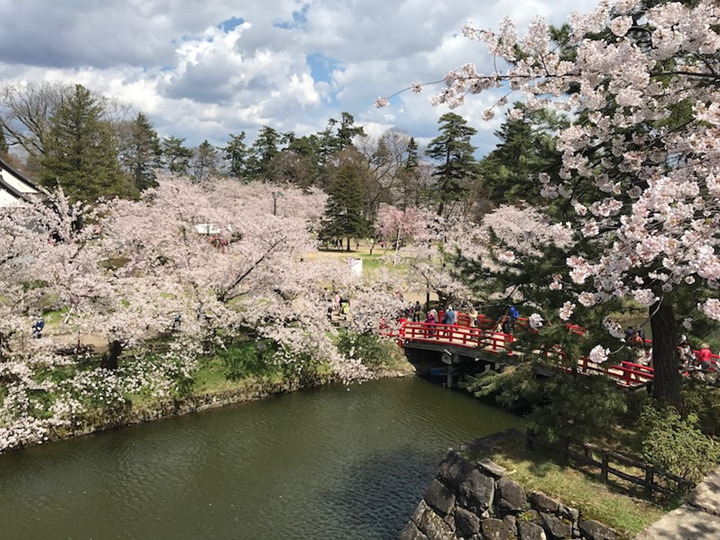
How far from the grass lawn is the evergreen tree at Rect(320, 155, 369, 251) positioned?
3759cm

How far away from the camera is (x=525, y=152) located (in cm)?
1017

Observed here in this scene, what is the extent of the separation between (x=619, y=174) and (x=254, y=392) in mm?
14085

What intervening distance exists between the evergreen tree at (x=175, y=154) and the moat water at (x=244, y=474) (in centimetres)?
5422

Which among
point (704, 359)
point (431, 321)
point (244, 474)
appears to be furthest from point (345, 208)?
point (704, 359)

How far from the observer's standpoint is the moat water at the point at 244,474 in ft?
34.9

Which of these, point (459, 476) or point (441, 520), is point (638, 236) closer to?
point (459, 476)

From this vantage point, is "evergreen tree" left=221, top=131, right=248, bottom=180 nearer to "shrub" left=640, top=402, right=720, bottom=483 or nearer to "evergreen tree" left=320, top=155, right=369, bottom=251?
"evergreen tree" left=320, top=155, right=369, bottom=251

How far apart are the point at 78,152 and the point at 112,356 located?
20616 mm

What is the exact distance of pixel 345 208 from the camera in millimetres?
46562

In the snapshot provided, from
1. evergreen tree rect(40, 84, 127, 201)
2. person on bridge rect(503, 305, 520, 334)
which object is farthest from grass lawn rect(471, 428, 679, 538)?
evergreen tree rect(40, 84, 127, 201)

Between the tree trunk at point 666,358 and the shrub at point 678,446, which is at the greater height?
the tree trunk at point 666,358

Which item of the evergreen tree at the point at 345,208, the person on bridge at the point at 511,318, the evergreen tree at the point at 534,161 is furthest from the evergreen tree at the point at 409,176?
the evergreen tree at the point at 534,161

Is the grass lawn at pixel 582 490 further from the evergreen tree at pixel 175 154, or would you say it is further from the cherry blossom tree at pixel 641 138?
the evergreen tree at pixel 175 154

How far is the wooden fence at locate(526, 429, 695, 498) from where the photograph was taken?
25.0 ft
